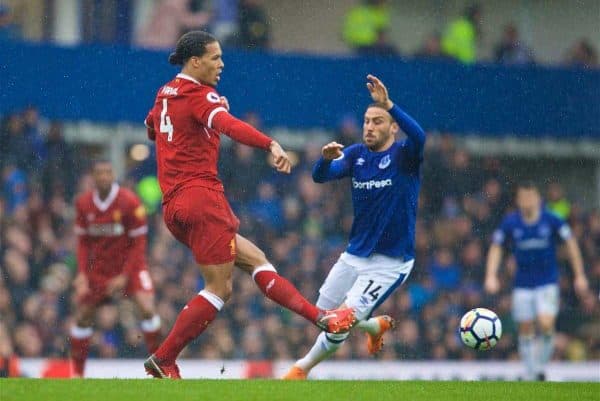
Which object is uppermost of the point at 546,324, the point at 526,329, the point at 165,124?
the point at 165,124

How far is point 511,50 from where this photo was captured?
18875 mm

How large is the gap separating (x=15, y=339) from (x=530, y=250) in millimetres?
5818

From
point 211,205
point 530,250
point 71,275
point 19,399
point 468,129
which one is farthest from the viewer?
point 468,129

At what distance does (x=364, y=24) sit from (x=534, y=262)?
533 centimetres

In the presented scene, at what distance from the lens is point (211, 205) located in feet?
28.2

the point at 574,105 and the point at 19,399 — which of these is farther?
the point at 574,105

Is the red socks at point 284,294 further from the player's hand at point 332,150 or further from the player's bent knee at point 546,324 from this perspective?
the player's bent knee at point 546,324

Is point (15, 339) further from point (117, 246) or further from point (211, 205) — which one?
point (211, 205)

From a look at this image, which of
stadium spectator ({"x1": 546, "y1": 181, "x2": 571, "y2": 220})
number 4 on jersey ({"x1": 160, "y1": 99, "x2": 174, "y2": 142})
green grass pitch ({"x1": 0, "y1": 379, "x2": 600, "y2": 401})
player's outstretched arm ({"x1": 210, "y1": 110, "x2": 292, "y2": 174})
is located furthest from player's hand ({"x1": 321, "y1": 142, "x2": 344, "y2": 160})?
stadium spectator ({"x1": 546, "y1": 181, "x2": 571, "y2": 220})

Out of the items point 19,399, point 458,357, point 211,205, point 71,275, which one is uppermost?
point 211,205

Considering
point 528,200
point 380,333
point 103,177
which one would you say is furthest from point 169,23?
point 380,333

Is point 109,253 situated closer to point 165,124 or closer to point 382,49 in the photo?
point 165,124

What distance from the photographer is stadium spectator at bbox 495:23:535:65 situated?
736 inches

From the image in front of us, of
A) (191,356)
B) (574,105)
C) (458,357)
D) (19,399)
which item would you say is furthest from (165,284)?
(19,399)
